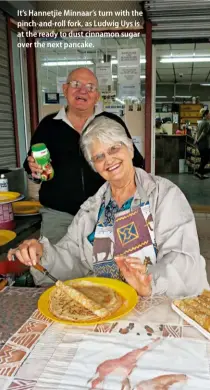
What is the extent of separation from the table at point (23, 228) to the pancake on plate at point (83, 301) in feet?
1.52

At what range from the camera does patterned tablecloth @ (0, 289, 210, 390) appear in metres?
0.72

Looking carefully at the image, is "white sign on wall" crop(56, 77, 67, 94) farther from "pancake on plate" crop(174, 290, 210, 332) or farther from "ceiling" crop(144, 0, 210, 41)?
"pancake on plate" crop(174, 290, 210, 332)

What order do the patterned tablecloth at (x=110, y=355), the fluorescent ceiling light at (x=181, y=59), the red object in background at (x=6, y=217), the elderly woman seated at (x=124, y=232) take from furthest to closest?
the fluorescent ceiling light at (x=181, y=59), the red object in background at (x=6, y=217), the elderly woman seated at (x=124, y=232), the patterned tablecloth at (x=110, y=355)

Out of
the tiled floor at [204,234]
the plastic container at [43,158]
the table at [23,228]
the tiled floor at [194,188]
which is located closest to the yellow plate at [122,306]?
the table at [23,228]

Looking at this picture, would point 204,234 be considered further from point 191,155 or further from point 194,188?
point 191,155

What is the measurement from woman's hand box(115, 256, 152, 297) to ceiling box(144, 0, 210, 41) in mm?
3059

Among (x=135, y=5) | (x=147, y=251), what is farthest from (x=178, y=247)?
(x=135, y=5)

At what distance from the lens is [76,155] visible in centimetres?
218

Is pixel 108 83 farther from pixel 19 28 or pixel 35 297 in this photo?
pixel 35 297

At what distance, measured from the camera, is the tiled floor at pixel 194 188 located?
5.75 meters

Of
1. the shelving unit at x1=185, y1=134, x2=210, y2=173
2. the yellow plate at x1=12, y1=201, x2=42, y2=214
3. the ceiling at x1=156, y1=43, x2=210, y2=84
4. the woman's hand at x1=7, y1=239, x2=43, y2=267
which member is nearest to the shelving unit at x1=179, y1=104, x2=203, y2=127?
the ceiling at x1=156, y1=43, x2=210, y2=84

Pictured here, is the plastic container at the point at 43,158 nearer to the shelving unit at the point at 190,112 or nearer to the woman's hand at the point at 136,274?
the woman's hand at the point at 136,274

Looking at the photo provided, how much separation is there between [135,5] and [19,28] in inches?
51.6

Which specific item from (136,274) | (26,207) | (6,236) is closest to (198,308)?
(136,274)
